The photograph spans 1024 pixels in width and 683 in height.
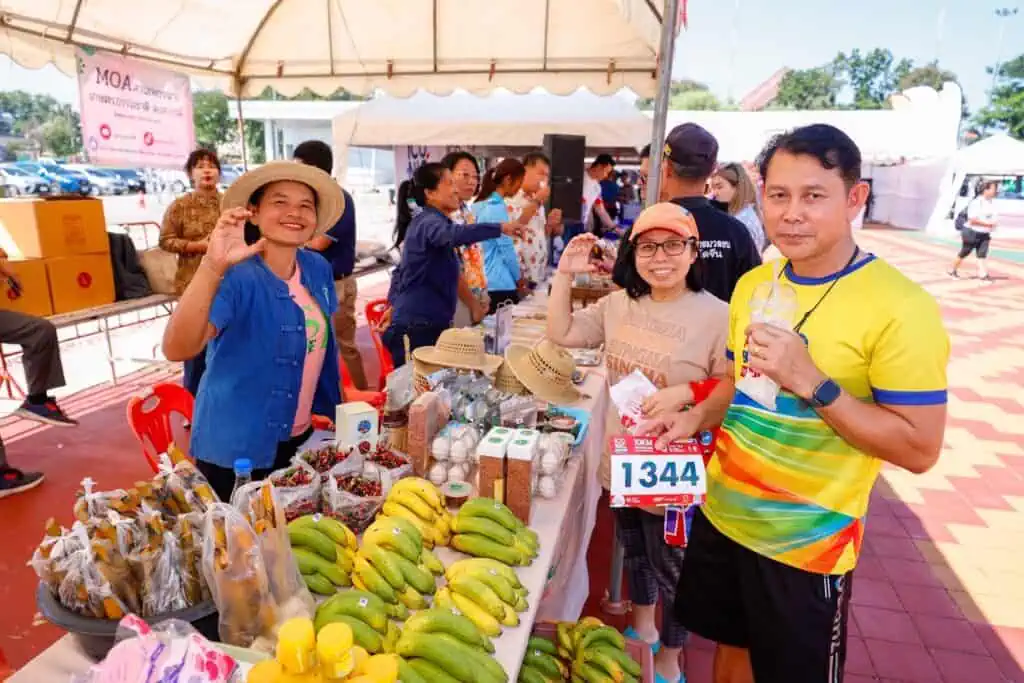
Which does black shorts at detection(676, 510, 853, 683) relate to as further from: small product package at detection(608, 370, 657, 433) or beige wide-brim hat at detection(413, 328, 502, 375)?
beige wide-brim hat at detection(413, 328, 502, 375)

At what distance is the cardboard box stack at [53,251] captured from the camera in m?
4.61

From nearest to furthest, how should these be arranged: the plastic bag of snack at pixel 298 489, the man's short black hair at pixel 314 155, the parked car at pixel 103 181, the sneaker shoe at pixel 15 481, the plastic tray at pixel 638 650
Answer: the plastic bag of snack at pixel 298 489 → the plastic tray at pixel 638 650 → the sneaker shoe at pixel 15 481 → the man's short black hair at pixel 314 155 → the parked car at pixel 103 181

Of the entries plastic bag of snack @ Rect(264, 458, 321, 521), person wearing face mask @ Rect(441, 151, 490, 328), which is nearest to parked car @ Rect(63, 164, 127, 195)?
person wearing face mask @ Rect(441, 151, 490, 328)

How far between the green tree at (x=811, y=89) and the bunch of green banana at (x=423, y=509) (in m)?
78.9

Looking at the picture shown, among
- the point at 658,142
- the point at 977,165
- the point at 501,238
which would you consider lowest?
the point at 501,238

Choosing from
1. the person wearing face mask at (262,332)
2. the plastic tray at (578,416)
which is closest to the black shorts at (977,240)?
the plastic tray at (578,416)

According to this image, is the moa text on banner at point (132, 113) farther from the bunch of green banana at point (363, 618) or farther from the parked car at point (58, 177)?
the parked car at point (58, 177)

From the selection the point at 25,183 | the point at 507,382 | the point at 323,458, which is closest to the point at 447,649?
the point at 323,458

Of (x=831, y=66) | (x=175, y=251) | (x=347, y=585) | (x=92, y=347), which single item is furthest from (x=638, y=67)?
(x=831, y=66)

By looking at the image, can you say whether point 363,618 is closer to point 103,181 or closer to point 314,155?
point 314,155

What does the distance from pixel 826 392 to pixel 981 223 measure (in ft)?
50.8

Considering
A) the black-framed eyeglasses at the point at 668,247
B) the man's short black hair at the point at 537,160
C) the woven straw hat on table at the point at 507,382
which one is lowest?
the woven straw hat on table at the point at 507,382

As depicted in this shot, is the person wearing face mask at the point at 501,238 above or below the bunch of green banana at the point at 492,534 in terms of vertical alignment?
above

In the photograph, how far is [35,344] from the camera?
4426mm
